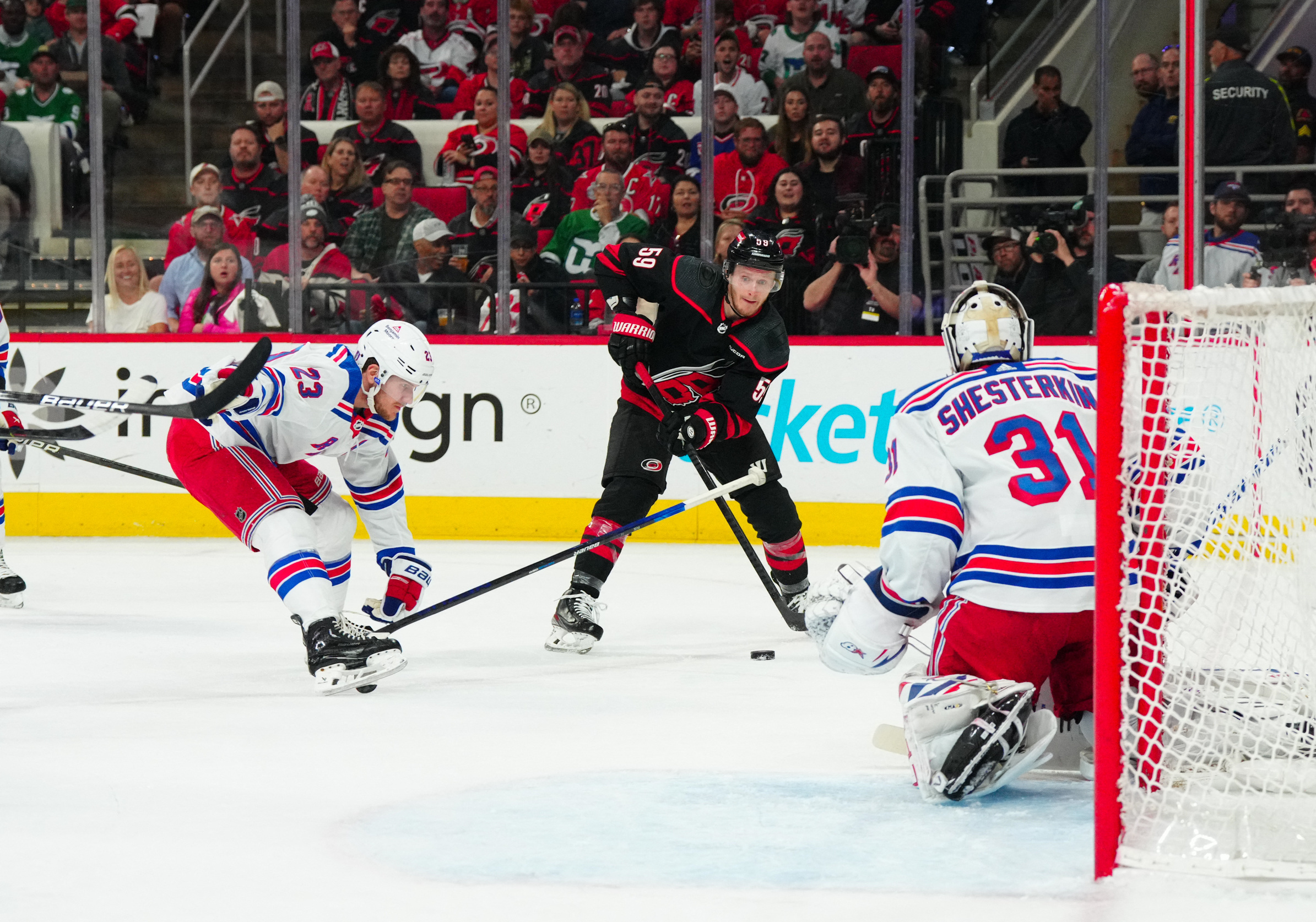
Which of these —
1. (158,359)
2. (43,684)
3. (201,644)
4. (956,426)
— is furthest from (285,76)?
(956,426)

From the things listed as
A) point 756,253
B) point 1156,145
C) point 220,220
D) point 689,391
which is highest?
point 1156,145

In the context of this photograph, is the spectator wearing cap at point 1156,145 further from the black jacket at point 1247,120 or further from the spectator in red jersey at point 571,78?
the spectator in red jersey at point 571,78

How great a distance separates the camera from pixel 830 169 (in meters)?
6.44

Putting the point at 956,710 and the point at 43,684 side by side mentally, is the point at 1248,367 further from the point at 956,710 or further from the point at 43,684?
the point at 43,684

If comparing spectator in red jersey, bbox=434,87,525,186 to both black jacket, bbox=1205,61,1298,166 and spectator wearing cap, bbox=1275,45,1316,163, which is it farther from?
spectator wearing cap, bbox=1275,45,1316,163

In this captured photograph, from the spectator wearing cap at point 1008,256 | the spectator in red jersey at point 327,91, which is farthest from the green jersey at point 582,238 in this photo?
the spectator wearing cap at point 1008,256

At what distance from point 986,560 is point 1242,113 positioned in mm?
4337

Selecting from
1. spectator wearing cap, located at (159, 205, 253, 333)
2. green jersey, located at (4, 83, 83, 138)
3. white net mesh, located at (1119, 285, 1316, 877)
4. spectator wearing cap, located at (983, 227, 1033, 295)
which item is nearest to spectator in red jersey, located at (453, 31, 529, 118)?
spectator wearing cap, located at (159, 205, 253, 333)

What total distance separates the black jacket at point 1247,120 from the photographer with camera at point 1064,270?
54cm

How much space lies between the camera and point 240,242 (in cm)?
671

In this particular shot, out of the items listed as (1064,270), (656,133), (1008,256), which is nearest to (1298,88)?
(1064,270)

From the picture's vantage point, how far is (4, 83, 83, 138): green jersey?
6727 mm

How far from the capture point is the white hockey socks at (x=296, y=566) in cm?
332

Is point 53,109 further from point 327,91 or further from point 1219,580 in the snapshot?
point 1219,580
